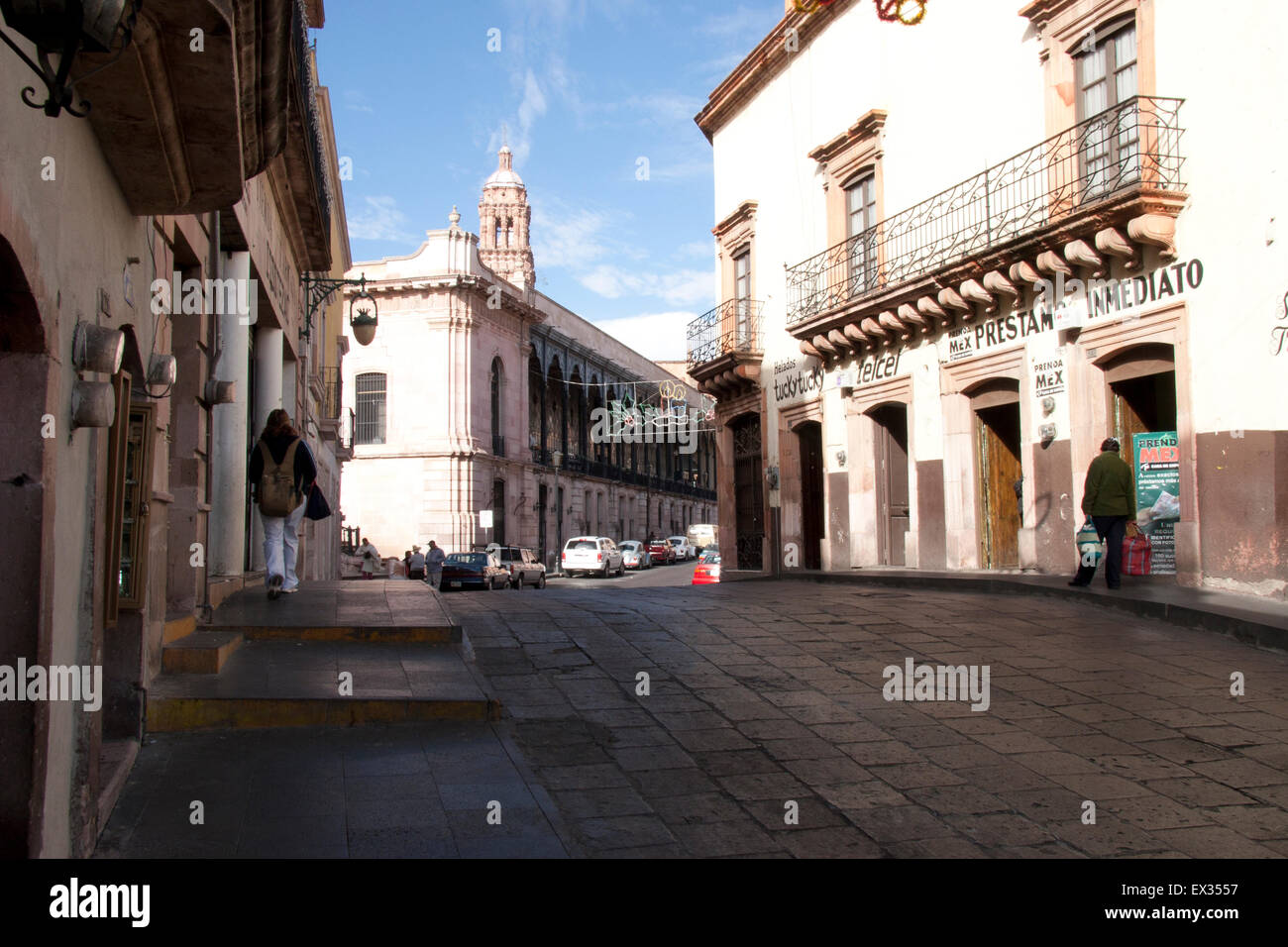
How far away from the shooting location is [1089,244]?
12.9 metres

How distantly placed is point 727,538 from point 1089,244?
13.3 metres

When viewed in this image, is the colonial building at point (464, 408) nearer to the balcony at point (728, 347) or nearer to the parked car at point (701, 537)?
the parked car at point (701, 537)

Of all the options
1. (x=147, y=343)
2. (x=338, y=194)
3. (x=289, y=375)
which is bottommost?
(x=147, y=343)

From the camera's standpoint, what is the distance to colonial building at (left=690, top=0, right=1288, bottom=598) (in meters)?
11.3

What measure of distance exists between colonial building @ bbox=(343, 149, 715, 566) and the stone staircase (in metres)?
28.5

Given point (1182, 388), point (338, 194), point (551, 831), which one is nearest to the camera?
point (551, 831)

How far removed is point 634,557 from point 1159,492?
37.9 m

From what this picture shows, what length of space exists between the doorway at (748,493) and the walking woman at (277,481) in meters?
14.3

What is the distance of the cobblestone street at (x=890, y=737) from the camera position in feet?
15.5

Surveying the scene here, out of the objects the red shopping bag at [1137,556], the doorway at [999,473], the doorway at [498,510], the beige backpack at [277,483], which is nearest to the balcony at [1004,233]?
the doorway at [999,473]
